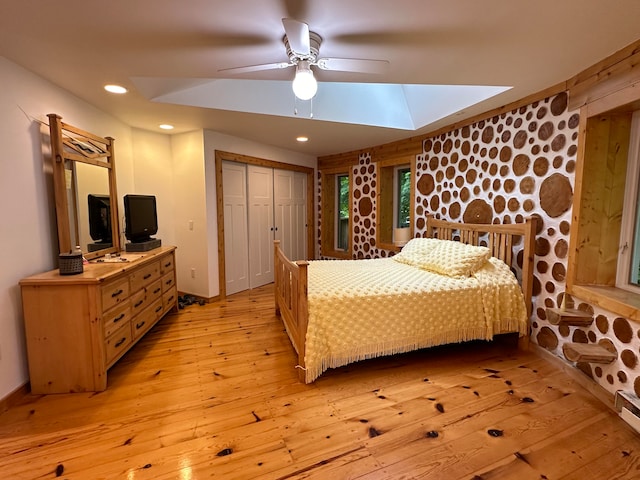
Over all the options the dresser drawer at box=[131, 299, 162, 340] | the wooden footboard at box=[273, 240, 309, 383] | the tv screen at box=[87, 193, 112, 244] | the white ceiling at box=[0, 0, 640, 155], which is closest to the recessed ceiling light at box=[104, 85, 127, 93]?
the white ceiling at box=[0, 0, 640, 155]

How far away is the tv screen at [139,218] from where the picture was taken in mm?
3182

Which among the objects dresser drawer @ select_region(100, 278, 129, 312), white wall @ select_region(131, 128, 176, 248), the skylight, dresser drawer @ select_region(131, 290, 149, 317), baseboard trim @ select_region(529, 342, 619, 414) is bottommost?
baseboard trim @ select_region(529, 342, 619, 414)

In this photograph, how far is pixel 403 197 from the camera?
486cm

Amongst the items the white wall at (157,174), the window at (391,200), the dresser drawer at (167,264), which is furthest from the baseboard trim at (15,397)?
the window at (391,200)

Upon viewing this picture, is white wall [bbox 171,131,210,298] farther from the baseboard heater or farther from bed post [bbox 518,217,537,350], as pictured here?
the baseboard heater

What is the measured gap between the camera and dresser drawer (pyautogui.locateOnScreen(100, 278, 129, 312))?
7.32ft

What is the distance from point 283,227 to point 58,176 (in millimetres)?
3186

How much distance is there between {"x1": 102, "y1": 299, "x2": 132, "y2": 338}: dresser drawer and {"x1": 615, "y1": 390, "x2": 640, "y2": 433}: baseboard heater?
339 cm

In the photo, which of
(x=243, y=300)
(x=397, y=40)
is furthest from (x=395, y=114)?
(x=243, y=300)

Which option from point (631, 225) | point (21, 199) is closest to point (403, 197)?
point (631, 225)

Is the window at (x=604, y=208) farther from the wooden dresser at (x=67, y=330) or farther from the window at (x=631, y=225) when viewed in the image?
the wooden dresser at (x=67, y=330)

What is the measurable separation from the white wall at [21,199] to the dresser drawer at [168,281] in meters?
1.00

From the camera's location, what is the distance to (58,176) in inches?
95.5

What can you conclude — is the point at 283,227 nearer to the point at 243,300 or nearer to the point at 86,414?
the point at 243,300
